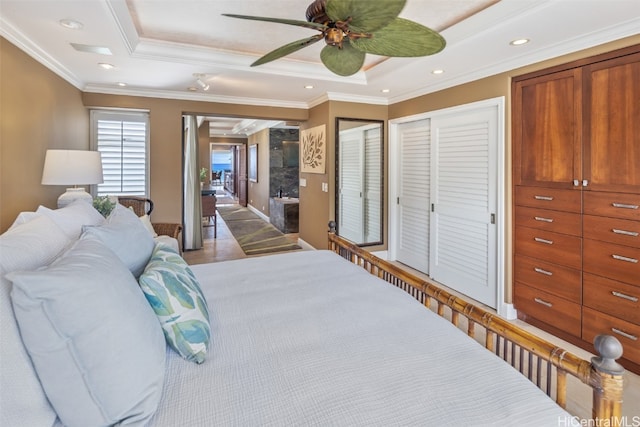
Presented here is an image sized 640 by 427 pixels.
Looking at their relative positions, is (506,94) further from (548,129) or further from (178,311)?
(178,311)

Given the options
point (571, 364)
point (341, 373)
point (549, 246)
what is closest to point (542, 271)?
point (549, 246)

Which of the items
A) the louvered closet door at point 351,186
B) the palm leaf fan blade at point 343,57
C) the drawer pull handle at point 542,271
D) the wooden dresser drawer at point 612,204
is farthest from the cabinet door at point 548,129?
the louvered closet door at point 351,186

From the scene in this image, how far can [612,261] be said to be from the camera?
2398mm

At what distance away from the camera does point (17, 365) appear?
2.64 ft

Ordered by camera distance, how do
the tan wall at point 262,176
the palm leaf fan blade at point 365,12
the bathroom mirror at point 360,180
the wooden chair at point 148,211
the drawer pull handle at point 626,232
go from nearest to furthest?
the palm leaf fan blade at point 365,12
the drawer pull handle at point 626,232
the wooden chair at point 148,211
the bathroom mirror at point 360,180
the tan wall at point 262,176

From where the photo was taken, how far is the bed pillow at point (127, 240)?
4.62 feet

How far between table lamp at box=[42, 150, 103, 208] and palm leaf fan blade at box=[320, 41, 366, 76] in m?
2.18

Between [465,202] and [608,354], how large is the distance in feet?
9.72

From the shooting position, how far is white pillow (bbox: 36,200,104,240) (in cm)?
156

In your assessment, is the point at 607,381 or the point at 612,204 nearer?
the point at 607,381

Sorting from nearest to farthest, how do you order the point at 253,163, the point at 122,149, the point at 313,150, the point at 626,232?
the point at 626,232 → the point at 122,149 → the point at 313,150 → the point at 253,163

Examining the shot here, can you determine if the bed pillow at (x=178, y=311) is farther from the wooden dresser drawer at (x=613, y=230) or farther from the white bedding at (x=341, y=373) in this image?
the wooden dresser drawer at (x=613, y=230)

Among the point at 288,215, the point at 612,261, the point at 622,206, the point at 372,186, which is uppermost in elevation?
the point at 372,186

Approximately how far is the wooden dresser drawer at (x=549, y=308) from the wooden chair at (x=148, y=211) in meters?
3.47
